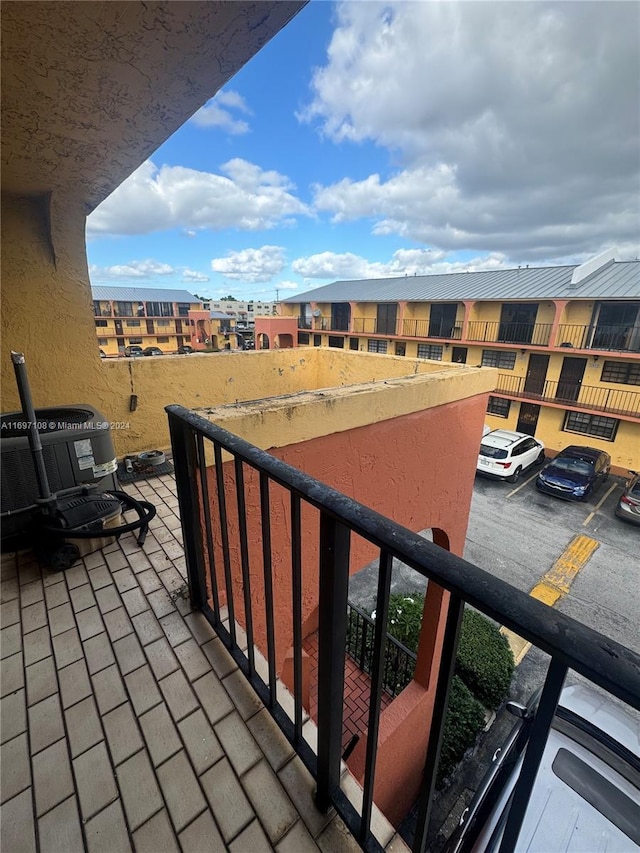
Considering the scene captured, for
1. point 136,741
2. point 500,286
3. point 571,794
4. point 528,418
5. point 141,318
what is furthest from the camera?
point 141,318

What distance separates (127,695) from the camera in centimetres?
157

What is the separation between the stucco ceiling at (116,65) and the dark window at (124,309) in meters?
33.1

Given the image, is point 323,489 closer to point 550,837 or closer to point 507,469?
point 550,837

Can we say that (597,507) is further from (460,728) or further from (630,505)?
(460,728)

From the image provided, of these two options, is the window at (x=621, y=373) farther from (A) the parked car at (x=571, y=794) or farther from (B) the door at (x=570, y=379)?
(A) the parked car at (x=571, y=794)

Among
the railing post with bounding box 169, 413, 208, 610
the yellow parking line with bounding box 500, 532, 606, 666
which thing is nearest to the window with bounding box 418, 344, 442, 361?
the yellow parking line with bounding box 500, 532, 606, 666

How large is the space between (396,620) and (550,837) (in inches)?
147

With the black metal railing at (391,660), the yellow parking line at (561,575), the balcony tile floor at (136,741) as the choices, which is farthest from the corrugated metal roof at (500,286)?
the balcony tile floor at (136,741)

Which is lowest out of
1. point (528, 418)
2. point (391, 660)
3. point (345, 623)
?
point (391, 660)

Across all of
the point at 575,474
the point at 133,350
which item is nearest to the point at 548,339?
the point at 575,474

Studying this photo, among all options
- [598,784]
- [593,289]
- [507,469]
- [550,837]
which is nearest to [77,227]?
[550,837]

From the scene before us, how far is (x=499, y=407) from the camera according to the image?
50.3 feet

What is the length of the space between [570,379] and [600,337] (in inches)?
64.4

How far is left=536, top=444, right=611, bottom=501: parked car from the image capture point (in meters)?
11.0
